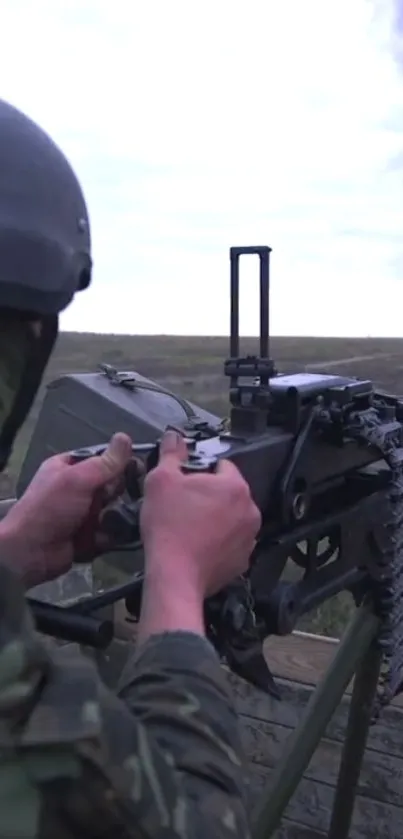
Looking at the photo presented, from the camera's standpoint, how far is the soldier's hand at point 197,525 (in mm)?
1248

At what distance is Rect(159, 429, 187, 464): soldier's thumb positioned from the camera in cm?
140

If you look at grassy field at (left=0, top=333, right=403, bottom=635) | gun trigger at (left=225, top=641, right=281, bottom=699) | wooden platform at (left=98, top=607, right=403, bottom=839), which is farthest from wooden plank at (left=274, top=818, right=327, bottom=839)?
grassy field at (left=0, top=333, right=403, bottom=635)

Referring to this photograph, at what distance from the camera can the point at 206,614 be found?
1.55 meters

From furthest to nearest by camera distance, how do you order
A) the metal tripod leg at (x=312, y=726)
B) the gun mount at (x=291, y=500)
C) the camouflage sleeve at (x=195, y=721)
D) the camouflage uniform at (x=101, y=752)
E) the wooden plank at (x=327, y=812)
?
the wooden plank at (x=327, y=812) → the metal tripod leg at (x=312, y=726) → the gun mount at (x=291, y=500) → the camouflage sleeve at (x=195, y=721) → the camouflage uniform at (x=101, y=752)

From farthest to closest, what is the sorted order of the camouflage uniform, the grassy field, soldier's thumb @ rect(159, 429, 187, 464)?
1. the grassy field
2. soldier's thumb @ rect(159, 429, 187, 464)
3. the camouflage uniform

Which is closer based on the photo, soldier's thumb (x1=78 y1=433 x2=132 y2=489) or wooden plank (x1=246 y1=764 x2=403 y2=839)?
soldier's thumb (x1=78 y1=433 x2=132 y2=489)

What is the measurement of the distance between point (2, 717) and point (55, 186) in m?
0.96

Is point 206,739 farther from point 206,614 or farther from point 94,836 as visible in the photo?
point 206,614

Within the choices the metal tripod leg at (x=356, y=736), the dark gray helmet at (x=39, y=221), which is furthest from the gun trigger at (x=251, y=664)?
the metal tripod leg at (x=356, y=736)

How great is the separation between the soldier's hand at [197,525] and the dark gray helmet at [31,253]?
214 mm

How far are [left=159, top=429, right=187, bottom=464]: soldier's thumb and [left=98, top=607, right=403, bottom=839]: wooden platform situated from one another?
141 cm

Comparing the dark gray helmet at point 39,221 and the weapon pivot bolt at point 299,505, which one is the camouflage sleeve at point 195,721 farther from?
the weapon pivot bolt at point 299,505

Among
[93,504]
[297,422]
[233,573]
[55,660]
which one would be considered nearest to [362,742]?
[297,422]

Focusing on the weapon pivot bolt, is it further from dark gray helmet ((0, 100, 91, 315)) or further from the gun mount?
dark gray helmet ((0, 100, 91, 315))
